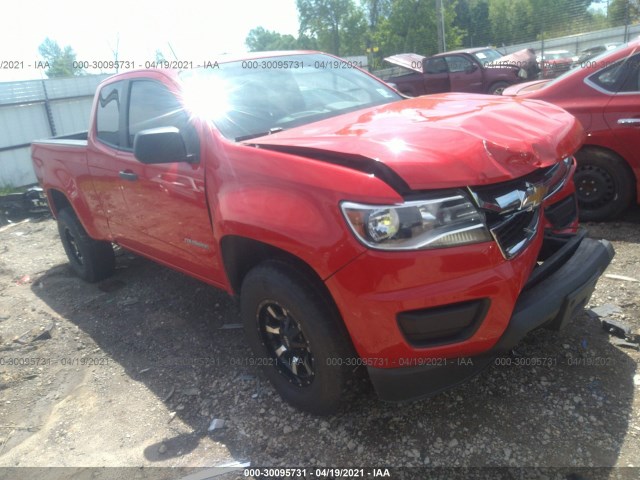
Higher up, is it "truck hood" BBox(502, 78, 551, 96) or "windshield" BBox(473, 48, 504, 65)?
"windshield" BBox(473, 48, 504, 65)

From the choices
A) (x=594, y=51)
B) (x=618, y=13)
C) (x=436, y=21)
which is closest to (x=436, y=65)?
(x=594, y=51)

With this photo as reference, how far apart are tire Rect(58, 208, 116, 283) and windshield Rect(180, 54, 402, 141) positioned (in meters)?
2.34

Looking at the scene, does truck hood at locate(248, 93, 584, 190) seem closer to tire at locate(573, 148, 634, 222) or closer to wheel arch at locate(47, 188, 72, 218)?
tire at locate(573, 148, 634, 222)

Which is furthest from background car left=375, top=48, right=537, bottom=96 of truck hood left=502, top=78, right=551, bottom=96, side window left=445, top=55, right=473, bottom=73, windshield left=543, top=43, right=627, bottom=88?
windshield left=543, top=43, right=627, bottom=88

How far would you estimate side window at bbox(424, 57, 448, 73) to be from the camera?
15.4 meters

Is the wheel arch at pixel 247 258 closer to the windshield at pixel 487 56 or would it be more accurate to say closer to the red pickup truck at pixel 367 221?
the red pickup truck at pixel 367 221

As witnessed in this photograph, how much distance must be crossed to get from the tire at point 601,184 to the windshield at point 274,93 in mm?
1975

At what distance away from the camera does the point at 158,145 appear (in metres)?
2.87

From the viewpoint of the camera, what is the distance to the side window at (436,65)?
50.6 feet

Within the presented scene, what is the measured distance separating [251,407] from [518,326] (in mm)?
1578

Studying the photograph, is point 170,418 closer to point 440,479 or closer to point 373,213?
point 440,479

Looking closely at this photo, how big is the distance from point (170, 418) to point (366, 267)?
5.52 ft

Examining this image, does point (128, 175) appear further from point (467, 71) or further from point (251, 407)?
point (467, 71)

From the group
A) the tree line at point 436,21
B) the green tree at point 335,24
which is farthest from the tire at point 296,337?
the green tree at point 335,24
